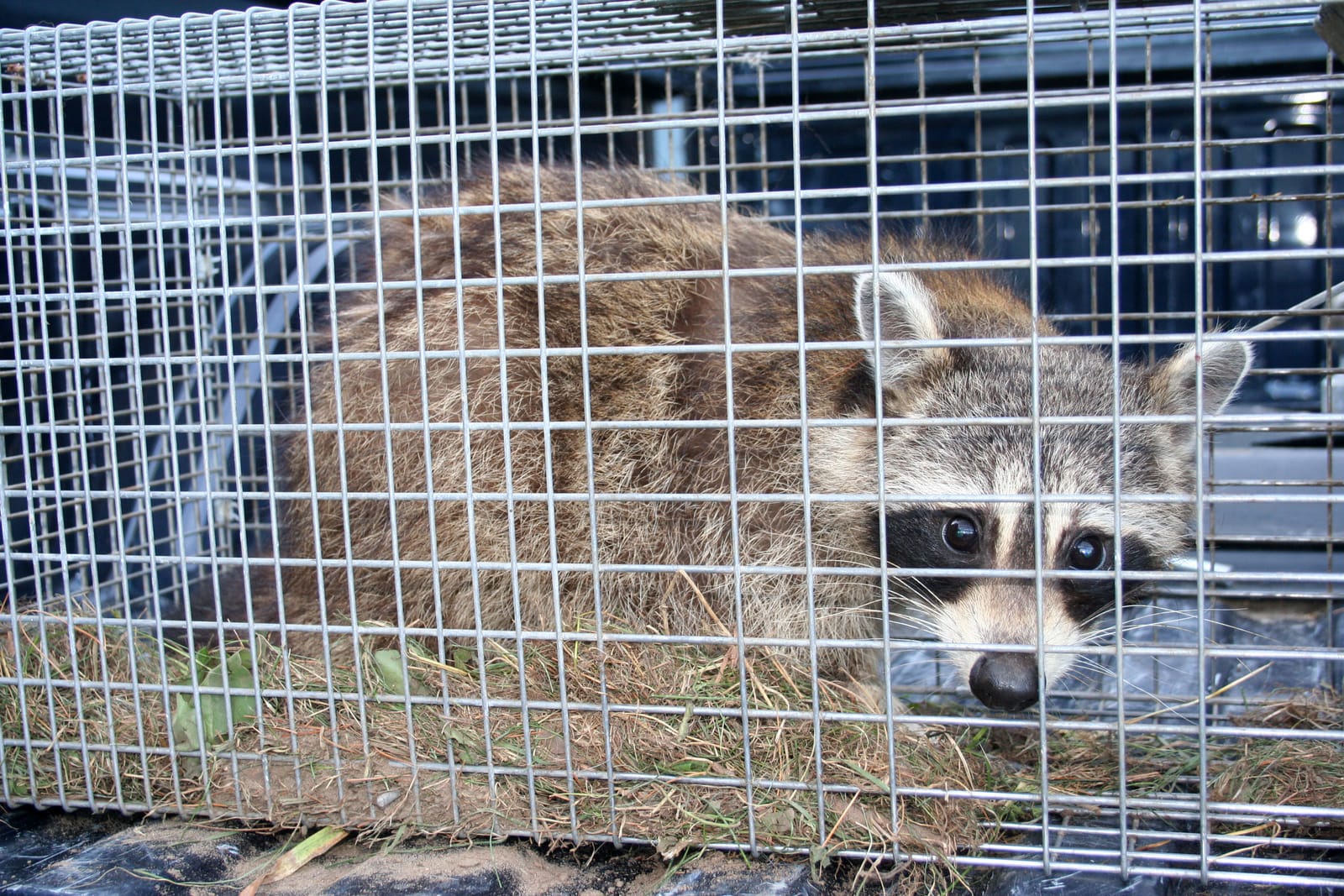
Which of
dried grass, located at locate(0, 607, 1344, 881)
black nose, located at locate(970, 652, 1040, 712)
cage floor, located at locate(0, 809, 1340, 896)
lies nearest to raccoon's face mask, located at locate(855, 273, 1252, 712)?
black nose, located at locate(970, 652, 1040, 712)

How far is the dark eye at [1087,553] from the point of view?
2.58 meters

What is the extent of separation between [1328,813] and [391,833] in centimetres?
183

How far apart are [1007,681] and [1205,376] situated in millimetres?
991

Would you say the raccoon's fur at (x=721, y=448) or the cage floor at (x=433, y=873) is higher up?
the raccoon's fur at (x=721, y=448)

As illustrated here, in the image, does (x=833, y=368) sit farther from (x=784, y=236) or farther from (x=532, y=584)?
(x=532, y=584)

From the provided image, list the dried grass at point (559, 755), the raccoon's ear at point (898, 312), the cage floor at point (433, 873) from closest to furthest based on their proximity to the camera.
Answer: the cage floor at point (433, 873) < the dried grass at point (559, 755) < the raccoon's ear at point (898, 312)

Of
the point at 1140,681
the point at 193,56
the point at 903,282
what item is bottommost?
the point at 1140,681

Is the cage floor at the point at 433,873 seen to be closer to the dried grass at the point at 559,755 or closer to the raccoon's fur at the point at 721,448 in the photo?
the dried grass at the point at 559,755

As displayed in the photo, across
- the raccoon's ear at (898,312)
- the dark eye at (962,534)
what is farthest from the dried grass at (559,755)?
the raccoon's ear at (898,312)

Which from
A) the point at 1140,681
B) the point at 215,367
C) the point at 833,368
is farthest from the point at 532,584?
the point at 1140,681

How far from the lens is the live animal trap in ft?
6.79

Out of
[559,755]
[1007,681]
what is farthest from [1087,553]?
[559,755]

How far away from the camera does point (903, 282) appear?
8.14ft

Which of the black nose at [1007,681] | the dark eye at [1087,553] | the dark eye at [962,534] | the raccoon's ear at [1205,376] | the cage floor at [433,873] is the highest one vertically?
the raccoon's ear at [1205,376]
